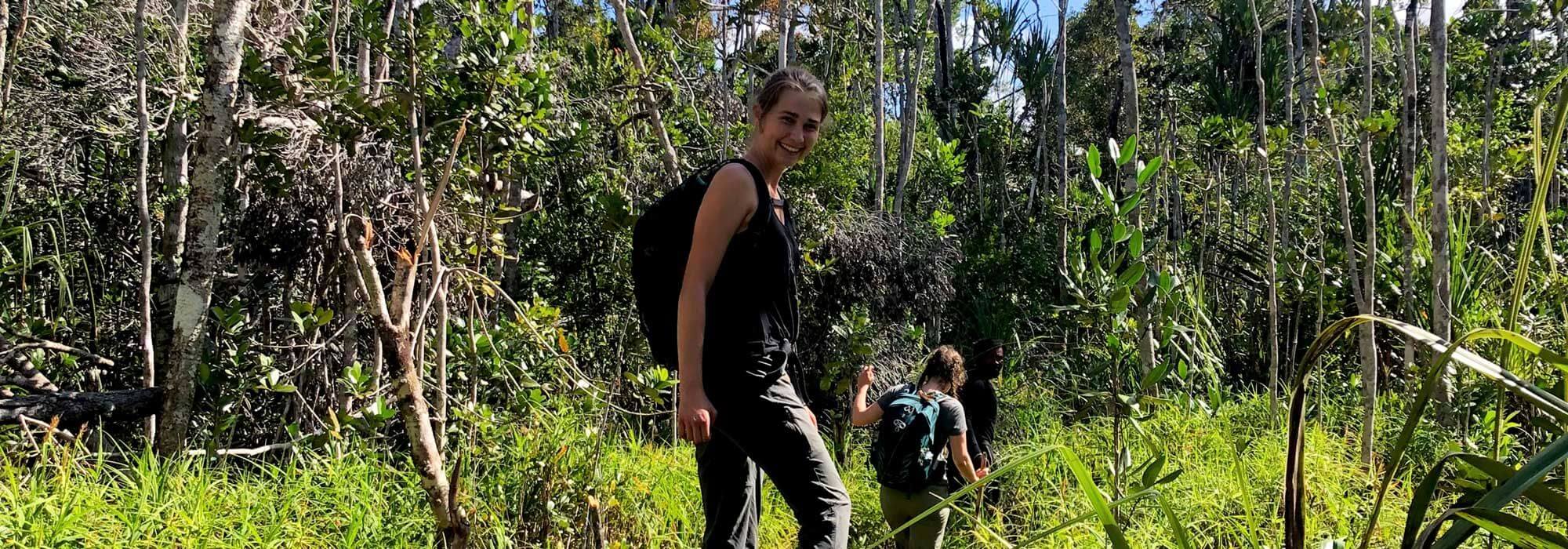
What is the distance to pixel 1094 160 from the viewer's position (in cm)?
185

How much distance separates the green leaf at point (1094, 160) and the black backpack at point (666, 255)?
0.66 m

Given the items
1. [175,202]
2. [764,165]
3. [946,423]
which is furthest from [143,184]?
[946,423]

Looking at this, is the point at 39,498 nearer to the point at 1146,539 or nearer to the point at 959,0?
the point at 1146,539

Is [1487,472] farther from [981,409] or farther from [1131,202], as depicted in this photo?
[981,409]

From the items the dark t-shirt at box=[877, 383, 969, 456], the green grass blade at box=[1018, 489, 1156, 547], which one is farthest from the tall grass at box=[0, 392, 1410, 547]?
the green grass blade at box=[1018, 489, 1156, 547]

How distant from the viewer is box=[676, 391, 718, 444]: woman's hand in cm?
180

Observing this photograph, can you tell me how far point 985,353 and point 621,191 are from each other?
200cm

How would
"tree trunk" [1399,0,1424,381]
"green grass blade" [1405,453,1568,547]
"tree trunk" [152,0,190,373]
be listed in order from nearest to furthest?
1. "green grass blade" [1405,453,1568,547]
2. "tree trunk" [152,0,190,373]
3. "tree trunk" [1399,0,1424,381]

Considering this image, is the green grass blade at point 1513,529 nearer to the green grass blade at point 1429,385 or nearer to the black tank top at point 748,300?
the green grass blade at point 1429,385

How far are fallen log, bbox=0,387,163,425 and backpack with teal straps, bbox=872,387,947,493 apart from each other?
2729 mm

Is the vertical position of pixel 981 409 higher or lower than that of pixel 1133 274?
lower

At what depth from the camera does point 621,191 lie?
470 cm

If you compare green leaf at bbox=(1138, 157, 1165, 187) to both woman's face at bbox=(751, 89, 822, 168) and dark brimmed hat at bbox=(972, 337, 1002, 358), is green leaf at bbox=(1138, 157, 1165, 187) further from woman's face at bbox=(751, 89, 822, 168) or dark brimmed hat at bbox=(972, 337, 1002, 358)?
dark brimmed hat at bbox=(972, 337, 1002, 358)

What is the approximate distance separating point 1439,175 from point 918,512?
291 centimetres
